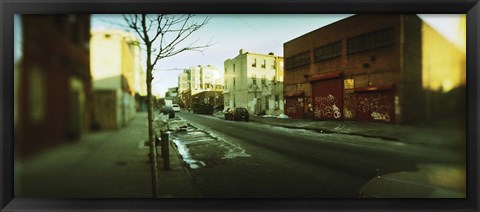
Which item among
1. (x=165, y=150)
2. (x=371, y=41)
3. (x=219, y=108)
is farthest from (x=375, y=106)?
(x=165, y=150)

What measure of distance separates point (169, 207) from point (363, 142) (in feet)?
11.5

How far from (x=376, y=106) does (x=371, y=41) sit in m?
1.07

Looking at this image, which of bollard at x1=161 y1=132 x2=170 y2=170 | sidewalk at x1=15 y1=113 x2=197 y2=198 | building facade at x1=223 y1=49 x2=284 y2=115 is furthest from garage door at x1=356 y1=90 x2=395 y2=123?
bollard at x1=161 y1=132 x2=170 y2=170

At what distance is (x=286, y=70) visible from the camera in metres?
4.82

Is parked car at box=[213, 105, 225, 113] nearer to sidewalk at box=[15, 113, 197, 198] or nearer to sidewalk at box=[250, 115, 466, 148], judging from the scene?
sidewalk at box=[250, 115, 466, 148]

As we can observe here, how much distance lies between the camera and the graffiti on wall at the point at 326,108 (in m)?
4.78

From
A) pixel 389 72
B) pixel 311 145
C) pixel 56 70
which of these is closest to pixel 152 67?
pixel 56 70

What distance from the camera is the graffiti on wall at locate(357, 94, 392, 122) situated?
4.39 m

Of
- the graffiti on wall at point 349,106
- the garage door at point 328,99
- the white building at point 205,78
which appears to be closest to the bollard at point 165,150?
the white building at point 205,78

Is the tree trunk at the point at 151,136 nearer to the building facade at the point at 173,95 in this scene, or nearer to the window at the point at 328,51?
the building facade at the point at 173,95

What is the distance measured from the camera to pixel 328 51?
4.77 m

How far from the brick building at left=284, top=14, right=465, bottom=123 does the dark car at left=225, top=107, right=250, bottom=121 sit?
780 millimetres

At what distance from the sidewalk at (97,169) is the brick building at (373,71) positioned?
2.71 meters
